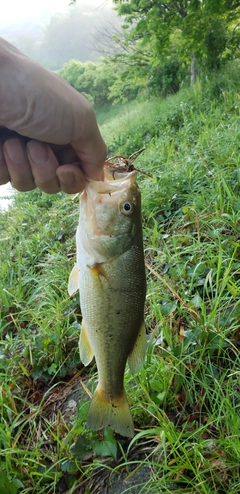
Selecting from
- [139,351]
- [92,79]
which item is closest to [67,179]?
[139,351]

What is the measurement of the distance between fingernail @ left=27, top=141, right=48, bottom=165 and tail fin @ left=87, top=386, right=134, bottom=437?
3.73 ft

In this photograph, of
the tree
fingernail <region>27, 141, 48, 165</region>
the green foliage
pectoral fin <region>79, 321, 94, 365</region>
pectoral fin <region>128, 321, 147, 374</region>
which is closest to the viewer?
fingernail <region>27, 141, 48, 165</region>

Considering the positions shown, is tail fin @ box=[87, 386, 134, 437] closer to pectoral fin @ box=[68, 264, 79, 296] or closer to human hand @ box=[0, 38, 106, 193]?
pectoral fin @ box=[68, 264, 79, 296]

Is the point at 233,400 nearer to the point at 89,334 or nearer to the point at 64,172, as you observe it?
the point at 89,334

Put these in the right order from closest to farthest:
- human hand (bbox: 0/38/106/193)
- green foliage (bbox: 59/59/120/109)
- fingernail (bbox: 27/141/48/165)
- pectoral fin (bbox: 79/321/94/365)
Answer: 1. human hand (bbox: 0/38/106/193)
2. fingernail (bbox: 27/141/48/165)
3. pectoral fin (bbox: 79/321/94/365)
4. green foliage (bbox: 59/59/120/109)

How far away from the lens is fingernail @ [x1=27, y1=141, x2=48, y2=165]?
1.49 meters

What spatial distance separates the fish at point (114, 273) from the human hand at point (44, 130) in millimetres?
124

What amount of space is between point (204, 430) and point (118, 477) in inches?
21.5

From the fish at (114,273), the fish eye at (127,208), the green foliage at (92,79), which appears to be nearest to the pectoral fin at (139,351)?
the fish at (114,273)

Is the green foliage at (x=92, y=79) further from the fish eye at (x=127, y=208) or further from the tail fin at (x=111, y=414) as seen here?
the tail fin at (x=111, y=414)

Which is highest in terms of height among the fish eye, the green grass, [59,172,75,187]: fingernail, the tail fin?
[59,172,75,187]: fingernail

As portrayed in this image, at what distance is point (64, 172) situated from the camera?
1.50 meters

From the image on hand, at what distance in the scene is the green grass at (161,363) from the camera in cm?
171

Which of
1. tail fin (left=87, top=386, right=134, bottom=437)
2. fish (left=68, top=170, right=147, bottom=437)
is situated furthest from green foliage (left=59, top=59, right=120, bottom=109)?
tail fin (left=87, top=386, right=134, bottom=437)
